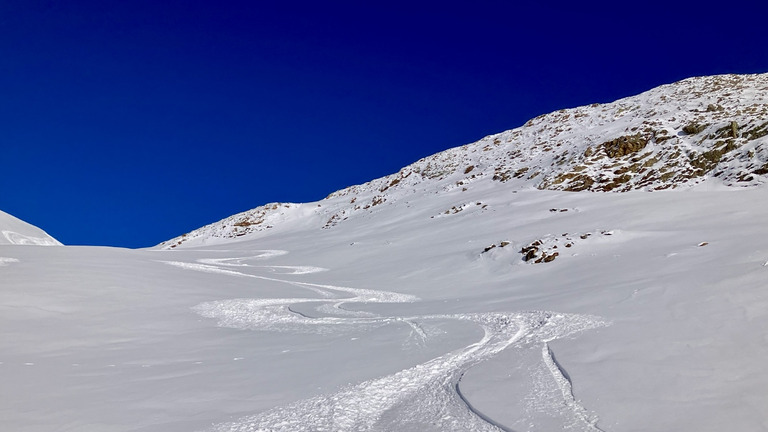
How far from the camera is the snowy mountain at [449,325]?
6184mm

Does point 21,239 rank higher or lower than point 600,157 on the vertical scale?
higher

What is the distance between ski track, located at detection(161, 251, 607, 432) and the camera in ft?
19.6

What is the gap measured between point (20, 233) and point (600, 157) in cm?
4974

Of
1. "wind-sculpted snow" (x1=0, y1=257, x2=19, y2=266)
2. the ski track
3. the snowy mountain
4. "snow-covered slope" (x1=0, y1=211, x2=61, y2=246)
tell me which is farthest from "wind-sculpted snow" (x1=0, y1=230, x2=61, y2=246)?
the ski track

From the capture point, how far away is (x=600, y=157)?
37.6m

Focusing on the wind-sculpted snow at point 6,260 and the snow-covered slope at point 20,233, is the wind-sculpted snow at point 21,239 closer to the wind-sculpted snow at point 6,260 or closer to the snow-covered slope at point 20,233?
the snow-covered slope at point 20,233

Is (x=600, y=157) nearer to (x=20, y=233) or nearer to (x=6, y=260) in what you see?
(x=6, y=260)

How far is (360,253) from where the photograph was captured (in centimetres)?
3000

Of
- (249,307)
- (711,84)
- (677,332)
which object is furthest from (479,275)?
(711,84)

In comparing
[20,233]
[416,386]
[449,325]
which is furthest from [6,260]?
[20,233]

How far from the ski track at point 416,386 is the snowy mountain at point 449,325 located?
4 centimetres

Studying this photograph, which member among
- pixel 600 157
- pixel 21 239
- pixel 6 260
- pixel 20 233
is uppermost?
pixel 20 233

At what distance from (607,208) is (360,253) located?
15.4 m

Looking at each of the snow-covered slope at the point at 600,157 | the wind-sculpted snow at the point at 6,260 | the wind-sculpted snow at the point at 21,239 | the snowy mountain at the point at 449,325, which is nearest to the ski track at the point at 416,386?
the snowy mountain at the point at 449,325
